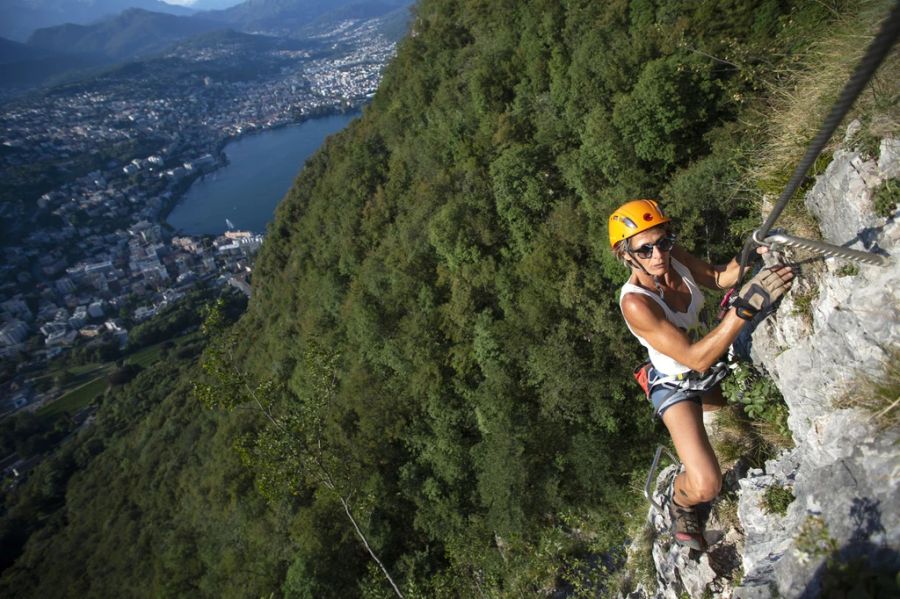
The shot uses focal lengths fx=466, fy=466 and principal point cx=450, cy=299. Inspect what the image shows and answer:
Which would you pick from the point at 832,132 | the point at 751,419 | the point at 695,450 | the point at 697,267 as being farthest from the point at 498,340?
the point at 832,132

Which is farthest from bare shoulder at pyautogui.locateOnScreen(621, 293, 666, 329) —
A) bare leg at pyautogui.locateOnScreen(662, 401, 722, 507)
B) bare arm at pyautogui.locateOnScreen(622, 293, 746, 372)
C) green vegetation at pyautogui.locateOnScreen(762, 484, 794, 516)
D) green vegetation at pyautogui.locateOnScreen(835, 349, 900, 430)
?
green vegetation at pyautogui.locateOnScreen(762, 484, 794, 516)

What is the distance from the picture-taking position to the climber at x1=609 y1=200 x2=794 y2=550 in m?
3.71

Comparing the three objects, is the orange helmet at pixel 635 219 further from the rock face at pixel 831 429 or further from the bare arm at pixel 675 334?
the rock face at pixel 831 429

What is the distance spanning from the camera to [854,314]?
311 centimetres

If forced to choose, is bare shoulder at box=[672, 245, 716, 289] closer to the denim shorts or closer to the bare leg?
the denim shorts

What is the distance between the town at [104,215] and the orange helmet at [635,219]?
302ft

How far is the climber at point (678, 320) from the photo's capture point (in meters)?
3.71

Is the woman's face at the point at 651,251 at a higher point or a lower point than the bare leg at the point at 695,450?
higher

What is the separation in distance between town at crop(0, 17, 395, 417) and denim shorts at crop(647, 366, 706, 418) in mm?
92097

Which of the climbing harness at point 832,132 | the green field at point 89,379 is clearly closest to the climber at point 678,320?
the climbing harness at point 832,132

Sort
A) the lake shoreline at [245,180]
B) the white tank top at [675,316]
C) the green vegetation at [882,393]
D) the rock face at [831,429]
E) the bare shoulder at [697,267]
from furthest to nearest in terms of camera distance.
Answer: the lake shoreline at [245,180] → the bare shoulder at [697,267] → the white tank top at [675,316] → the green vegetation at [882,393] → the rock face at [831,429]

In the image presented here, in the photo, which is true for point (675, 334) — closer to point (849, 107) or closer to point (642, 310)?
point (642, 310)

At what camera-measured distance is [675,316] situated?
4.02m

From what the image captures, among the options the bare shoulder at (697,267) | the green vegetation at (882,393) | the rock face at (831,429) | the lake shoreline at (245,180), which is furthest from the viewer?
the lake shoreline at (245,180)
